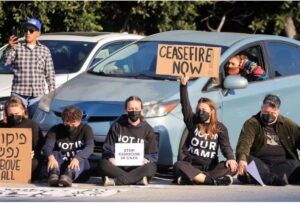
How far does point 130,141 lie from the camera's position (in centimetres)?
1040

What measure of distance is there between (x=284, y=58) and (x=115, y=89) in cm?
224

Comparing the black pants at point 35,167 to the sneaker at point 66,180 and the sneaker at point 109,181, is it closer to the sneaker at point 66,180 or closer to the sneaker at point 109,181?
the sneaker at point 66,180

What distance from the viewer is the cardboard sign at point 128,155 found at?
10242 mm

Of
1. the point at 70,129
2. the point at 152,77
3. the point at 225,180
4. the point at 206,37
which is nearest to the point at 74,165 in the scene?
the point at 70,129

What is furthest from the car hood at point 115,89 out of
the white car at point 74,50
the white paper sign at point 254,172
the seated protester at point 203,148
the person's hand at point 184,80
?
the white car at point 74,50

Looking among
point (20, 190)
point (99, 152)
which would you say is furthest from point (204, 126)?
point (20, 190)

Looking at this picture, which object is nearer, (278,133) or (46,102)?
(278,133)

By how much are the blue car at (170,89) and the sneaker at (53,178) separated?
Answer: 26.5 inches

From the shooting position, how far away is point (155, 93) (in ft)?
35.8

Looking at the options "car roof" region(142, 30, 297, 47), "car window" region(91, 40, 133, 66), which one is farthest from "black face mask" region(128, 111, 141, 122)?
"car window" region(91, 40, 133, 66)

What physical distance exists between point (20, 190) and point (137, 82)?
2.08 meters

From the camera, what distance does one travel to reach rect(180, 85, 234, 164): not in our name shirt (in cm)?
1041

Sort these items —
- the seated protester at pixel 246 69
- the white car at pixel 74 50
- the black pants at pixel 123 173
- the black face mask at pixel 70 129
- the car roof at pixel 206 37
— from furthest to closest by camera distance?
the white car at pixel 74 50 < the car roof at pixel 206 37 < the seated protester at pixel 246 69 < the black face mask at pixel 70 129 < the black pants at pixel 123 173

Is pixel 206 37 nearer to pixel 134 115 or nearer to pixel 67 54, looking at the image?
pixel 134 115
